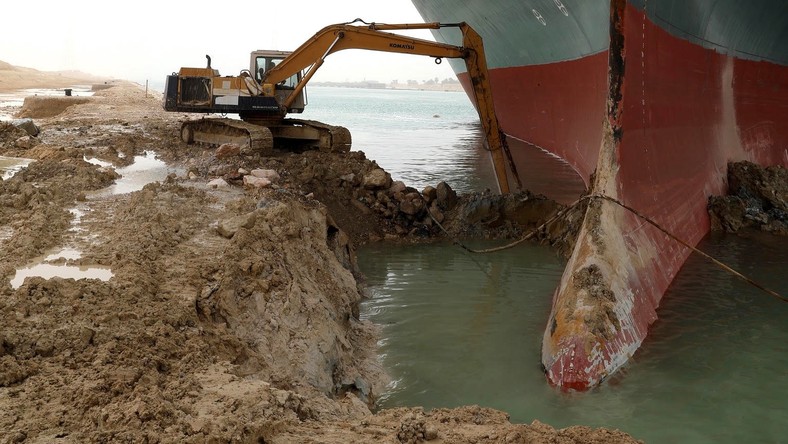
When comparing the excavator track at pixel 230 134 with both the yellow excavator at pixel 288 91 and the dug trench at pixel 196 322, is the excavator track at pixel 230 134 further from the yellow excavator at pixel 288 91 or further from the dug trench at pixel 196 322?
the dug trench at pixel 196 322

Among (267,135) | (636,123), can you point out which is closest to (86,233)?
(267,135)

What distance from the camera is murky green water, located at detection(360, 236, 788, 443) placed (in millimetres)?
4676

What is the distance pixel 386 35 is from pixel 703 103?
4.62 m

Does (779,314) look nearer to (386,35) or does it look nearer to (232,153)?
(386,35)

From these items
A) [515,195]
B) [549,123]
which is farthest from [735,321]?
[549,123]

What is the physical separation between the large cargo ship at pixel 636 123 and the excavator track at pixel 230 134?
494cm

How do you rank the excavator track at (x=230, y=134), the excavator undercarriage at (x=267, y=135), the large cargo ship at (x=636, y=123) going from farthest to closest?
the excavator undercarriage at (x=267, y=135)
the excavator track at (x=230, y=134)
the large cargo ship at (x=636, y=123)

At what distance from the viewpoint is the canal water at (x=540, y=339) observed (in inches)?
185

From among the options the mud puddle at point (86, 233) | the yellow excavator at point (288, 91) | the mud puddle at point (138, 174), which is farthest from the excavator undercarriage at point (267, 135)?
the mud puddle at point (86, 233)

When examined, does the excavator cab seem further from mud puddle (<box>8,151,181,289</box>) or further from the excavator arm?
mud puddle (<box>8,151,181,289</box>)

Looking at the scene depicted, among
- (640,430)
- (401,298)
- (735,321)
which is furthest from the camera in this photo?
(401,298)

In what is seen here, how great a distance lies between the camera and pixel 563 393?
16.3 feet

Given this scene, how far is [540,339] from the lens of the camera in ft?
19.9

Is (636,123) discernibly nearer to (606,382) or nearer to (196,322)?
(606,382)
